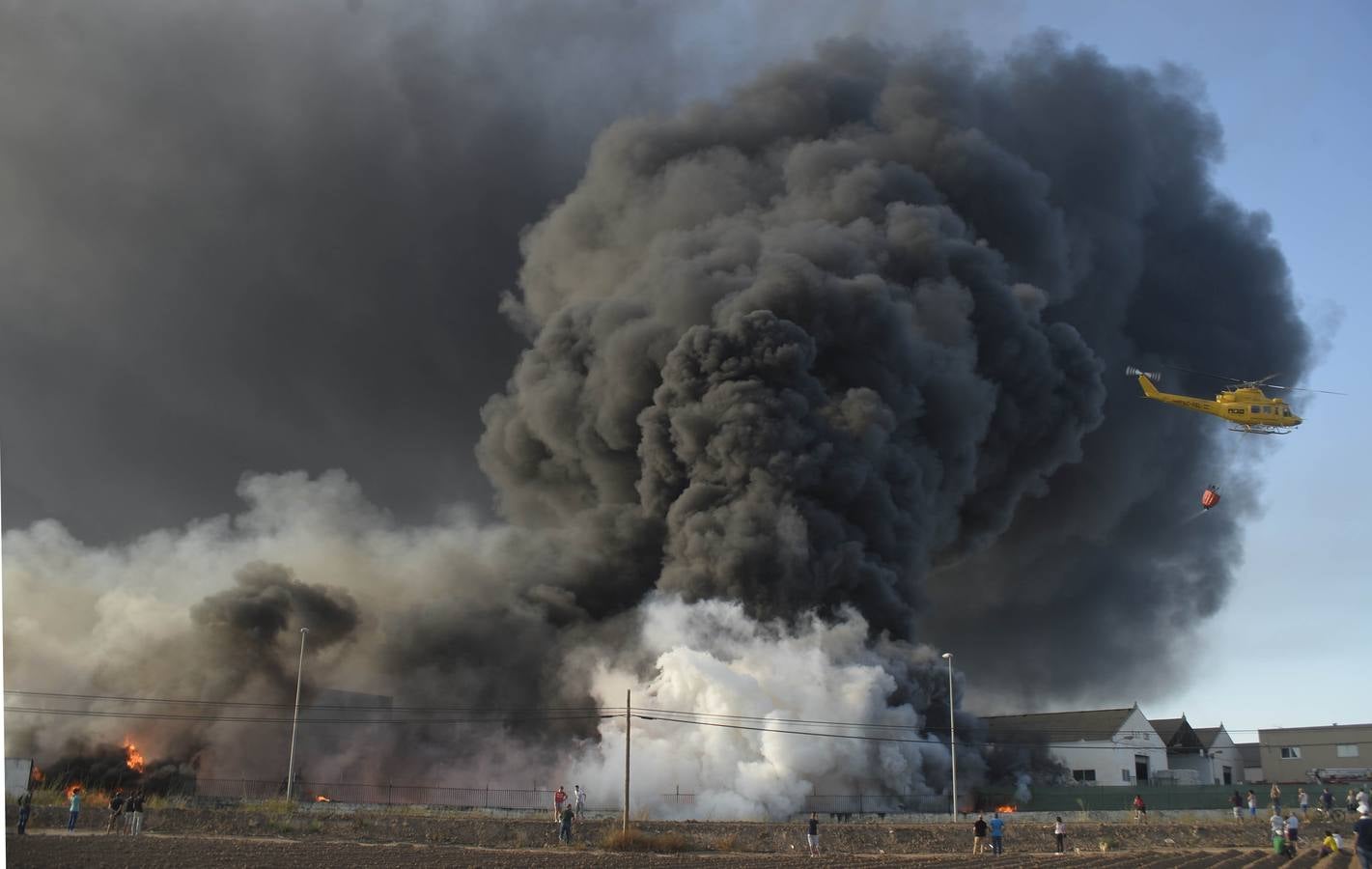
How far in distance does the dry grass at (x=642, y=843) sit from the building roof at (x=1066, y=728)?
135ft

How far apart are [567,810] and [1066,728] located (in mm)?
51759

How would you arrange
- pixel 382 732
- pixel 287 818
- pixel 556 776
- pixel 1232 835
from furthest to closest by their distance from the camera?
pixel 382 732 → pixel 556 776 → pixel 1232 835 → pixel 287 818

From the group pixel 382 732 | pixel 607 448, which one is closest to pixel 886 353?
pixel 607 448

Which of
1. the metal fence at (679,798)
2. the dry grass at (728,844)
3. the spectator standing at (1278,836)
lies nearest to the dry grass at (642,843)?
the dry grass at (728,844)

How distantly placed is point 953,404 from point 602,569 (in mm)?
22009

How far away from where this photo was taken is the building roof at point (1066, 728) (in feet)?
251

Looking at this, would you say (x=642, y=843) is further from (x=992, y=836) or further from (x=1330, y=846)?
(x=1330, y=846)

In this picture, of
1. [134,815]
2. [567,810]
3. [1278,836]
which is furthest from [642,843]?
[1278,836]

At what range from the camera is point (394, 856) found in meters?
31.5

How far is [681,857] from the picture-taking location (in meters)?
33.8

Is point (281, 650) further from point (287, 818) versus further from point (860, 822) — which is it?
point (860, 822)

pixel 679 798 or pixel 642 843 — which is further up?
pixel 679 798

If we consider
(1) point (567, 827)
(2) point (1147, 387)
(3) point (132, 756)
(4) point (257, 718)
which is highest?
(2) point (1147, 387)

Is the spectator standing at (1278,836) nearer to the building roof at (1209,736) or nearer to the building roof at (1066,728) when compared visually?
the building roof at (1066,728)
